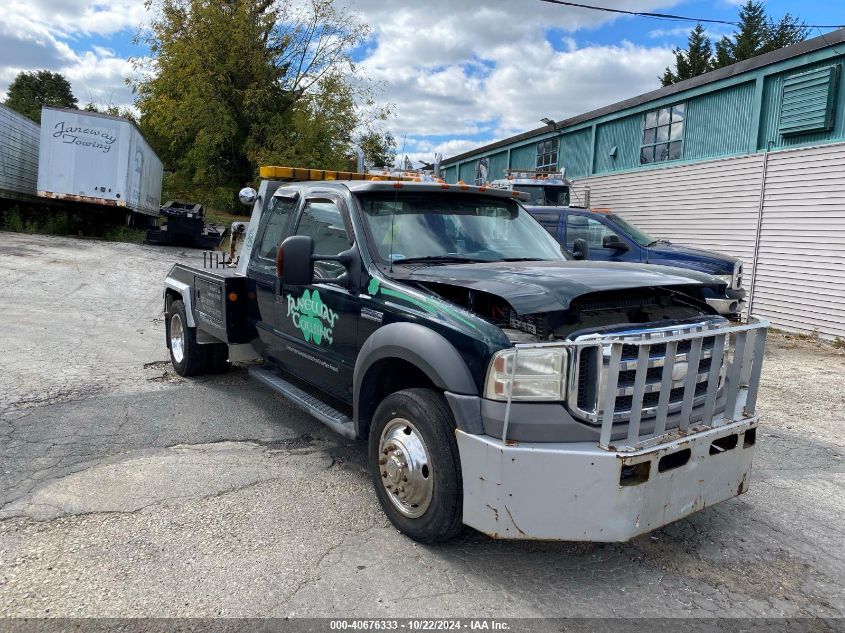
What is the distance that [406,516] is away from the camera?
333cm

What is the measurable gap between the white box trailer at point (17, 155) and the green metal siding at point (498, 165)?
17.0m

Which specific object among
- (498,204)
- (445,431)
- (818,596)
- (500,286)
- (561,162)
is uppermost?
(561,162)

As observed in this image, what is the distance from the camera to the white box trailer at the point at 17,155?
1961cm

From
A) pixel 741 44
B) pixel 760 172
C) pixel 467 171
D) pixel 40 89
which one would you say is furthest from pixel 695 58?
pixel 40 89

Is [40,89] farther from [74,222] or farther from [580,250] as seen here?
[580,250]

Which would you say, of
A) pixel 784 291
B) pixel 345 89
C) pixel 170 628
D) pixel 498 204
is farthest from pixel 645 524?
pixel 345 89

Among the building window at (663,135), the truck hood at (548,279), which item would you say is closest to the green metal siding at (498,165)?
the building window at (663,135)

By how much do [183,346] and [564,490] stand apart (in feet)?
15.8

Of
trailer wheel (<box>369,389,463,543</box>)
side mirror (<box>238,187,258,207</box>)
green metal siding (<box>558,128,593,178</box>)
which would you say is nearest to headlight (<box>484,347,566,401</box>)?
trailer wheel (<box>369,389,463,543</box>)

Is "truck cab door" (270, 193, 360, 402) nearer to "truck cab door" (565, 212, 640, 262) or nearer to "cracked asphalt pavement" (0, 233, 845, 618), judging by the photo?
"cracked asphalt pavement" (0, 233, 845, 618)

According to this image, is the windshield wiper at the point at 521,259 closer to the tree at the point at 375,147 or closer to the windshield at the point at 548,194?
the windshield at the point at 548,194

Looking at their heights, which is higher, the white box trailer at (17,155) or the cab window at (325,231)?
the white box trailer at (17,155)

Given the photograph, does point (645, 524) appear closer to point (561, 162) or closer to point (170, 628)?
point (170, 628)

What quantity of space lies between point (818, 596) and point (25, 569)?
3.70 metres
